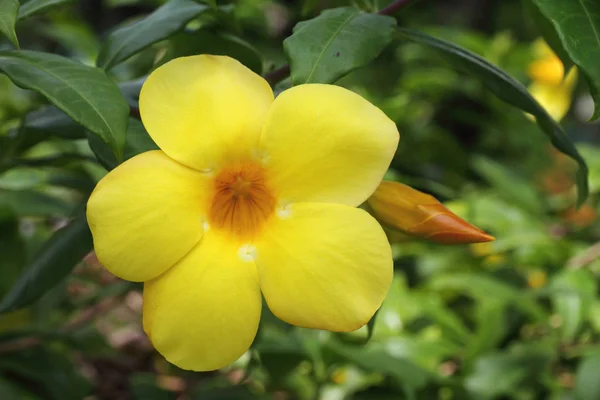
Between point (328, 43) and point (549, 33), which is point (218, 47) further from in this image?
point (549, 33)

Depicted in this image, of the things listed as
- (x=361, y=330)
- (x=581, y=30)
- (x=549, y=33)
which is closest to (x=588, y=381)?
(x=361, y=330)

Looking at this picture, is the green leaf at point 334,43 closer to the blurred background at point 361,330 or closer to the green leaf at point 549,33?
the blurred background at point 361,330

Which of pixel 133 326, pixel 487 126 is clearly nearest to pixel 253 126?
pixel 133 326

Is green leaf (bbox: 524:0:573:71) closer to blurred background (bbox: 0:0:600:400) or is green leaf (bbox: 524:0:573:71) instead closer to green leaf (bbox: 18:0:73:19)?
blurred background (bbox: 0:0:600:400)

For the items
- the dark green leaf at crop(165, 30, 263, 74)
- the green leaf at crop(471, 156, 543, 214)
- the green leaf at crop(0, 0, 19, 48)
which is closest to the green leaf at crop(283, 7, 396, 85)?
the dark green leaf at crop(165, 30, 263, 74)

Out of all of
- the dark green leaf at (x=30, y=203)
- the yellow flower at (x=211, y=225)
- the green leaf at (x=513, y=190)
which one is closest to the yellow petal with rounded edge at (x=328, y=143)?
the yellow flower at (x=211, y=225)
